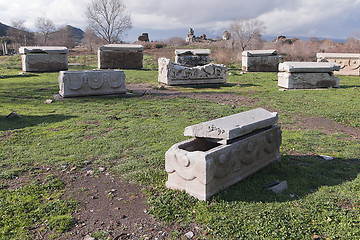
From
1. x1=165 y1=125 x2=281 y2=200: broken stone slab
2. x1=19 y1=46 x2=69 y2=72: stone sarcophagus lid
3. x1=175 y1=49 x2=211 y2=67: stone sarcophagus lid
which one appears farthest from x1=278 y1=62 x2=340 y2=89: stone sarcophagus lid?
x1=19 y1=46 x2=69 y2=72: stone sarcophagus lid

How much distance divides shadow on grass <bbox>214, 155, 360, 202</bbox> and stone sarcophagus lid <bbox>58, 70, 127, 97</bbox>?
6.63 meters

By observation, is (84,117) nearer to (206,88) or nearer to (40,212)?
(40,212)

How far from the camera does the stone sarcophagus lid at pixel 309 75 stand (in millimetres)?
11297

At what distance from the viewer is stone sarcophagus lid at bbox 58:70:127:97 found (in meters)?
9.47

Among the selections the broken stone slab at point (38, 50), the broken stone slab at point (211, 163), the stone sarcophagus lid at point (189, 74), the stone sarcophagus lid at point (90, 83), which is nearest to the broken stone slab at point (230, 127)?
the broken stone slab at point (211, 163)

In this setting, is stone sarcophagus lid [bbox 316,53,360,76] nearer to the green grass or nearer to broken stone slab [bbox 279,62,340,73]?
broken stone slab [bbox 279,62,340,73]

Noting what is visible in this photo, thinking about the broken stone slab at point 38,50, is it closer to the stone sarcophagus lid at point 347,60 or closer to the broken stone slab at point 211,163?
the stone sarcophagus lid at point 347,60

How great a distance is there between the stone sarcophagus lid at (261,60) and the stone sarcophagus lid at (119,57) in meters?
5.85

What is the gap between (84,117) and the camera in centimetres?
735

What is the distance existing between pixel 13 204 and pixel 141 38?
146ft

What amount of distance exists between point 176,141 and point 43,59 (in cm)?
1245

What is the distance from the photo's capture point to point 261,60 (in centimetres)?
1644

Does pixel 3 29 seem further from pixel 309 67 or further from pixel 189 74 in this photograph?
pixel 309 67

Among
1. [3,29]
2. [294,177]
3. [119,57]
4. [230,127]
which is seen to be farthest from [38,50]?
[3,29]
